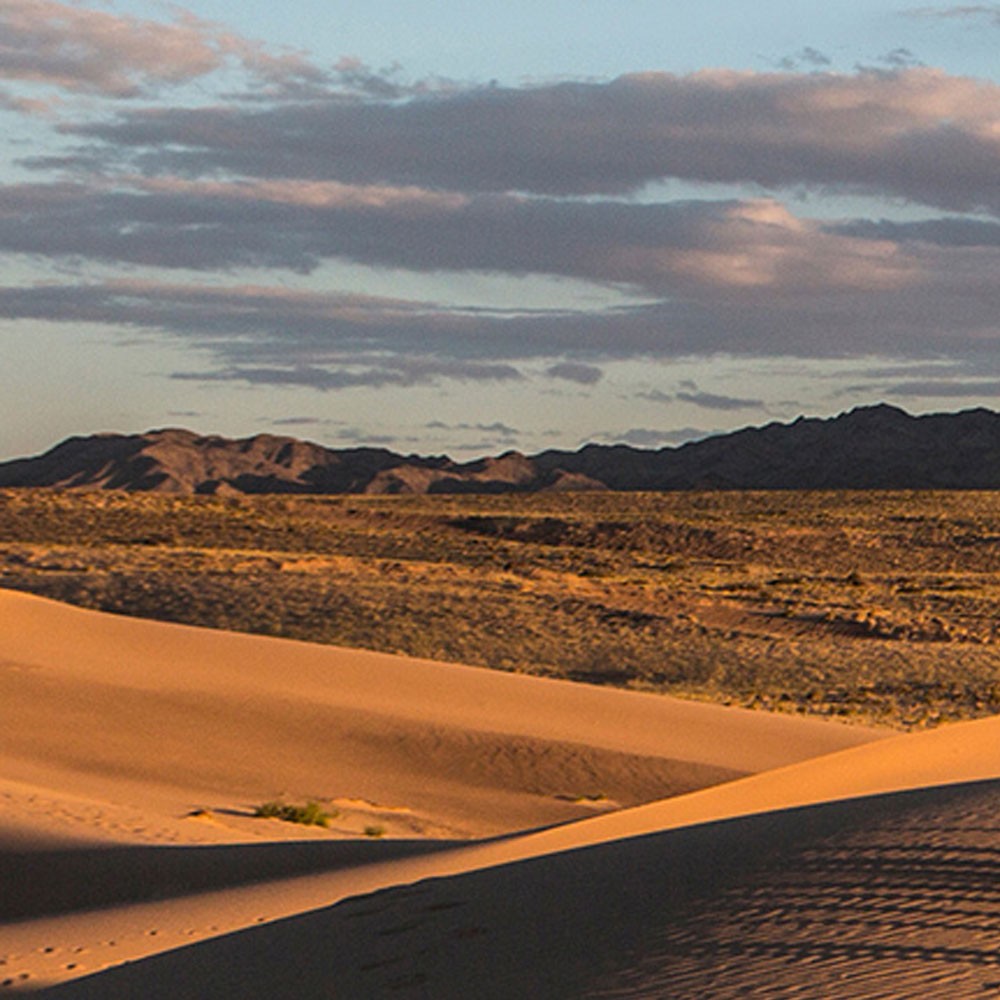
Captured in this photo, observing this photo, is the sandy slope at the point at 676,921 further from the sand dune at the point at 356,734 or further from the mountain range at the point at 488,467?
the mountain range at the point at 488,467

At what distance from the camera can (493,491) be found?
176 metres

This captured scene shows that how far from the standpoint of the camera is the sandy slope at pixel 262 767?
37.3 ft

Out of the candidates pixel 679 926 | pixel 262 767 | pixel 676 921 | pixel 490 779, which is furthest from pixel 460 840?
pixel 679 926

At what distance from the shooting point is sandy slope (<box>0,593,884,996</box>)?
11367 mm

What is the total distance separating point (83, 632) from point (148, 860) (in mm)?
14214

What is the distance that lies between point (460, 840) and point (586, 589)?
83.1 feet

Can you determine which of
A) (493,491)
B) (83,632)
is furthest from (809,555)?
(493,491)

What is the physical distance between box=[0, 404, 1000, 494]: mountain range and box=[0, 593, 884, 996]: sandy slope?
142m

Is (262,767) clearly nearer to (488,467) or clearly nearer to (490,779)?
(490,779)

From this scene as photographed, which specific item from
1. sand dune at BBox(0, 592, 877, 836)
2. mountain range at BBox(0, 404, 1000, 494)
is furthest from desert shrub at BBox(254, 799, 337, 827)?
mountain range at BBox(0, 404, 1000, 494)

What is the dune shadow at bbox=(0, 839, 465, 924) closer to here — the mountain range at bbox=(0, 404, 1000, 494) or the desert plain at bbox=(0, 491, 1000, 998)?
the desert plain at bbox=(0, 491, 1000, 998)

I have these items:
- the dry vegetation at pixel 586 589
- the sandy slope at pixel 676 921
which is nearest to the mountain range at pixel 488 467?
the dry vegetation at pixel 586 589

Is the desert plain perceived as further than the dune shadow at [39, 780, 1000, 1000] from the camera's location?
Yes

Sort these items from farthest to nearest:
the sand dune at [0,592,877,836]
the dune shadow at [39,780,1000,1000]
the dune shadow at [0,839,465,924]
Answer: the sand dune at [0,592,877,836]
the dune shadow at [0,839,465,924]
the dune shadow at [39,780,1000,1000]
